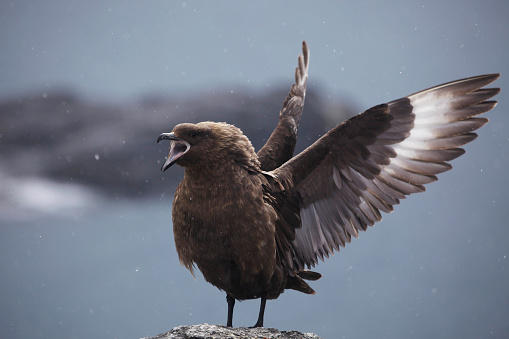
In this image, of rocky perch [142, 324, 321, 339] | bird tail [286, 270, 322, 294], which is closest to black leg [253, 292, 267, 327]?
rocky perch [142, 324, 321, 339]

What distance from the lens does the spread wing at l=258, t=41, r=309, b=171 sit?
158 inches

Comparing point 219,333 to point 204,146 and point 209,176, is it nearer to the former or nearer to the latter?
point 209,176

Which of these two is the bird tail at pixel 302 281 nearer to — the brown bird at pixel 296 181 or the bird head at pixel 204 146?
the brown bird at pixel 296 181

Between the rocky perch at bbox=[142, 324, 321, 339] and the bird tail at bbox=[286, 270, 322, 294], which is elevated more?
the bird tail at bbox=[286, 270, 322, 294]

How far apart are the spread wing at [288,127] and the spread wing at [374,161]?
73 cm

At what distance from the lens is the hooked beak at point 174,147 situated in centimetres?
293

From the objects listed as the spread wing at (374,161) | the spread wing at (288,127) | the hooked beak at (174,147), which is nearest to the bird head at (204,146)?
the hooked beak at (174,147)

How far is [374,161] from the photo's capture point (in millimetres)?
3176

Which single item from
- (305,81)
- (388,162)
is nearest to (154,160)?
(305,81)

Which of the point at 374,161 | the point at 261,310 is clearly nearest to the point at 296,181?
the point at 374,161

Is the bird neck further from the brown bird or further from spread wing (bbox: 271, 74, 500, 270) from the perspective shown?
spread wing (bbox: 271, 74, 500, 270)

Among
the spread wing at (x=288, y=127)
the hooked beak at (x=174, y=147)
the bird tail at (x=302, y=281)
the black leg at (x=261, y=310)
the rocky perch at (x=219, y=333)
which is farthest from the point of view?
the spread wing at (x=288, y=127)

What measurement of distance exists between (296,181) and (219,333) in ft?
3.68

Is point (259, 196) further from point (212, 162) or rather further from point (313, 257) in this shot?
point (313, 257)
